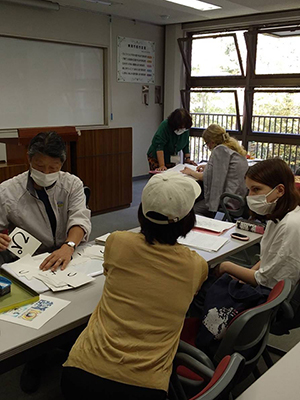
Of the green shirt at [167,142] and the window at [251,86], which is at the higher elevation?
the window at [251,86]

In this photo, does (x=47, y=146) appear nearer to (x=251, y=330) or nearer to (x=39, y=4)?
(x=251, y=330)

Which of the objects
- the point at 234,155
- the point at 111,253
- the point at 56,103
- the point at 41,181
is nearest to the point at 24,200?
the point at 41,181

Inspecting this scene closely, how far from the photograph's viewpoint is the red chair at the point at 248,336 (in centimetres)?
129

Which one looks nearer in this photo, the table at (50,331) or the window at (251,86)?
the table at (50,331)

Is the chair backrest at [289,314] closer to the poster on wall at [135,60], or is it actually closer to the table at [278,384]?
the table at [278,384]

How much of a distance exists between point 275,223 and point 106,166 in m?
3.60

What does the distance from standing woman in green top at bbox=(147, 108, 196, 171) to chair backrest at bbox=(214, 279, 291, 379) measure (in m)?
3.07

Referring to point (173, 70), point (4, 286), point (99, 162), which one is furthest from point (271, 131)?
point (4, 286)

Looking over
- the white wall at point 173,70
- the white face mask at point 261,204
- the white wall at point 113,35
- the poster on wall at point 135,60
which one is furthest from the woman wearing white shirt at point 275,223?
the white wall at point 173,70

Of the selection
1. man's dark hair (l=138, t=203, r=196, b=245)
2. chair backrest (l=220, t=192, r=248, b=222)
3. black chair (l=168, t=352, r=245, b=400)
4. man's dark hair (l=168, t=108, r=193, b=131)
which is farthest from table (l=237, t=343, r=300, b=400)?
man's dark hair (l=168, t=108, r=193, b=131)

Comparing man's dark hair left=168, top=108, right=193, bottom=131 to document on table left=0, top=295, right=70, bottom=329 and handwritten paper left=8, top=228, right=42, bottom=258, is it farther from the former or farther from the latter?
document on table left=0, top=295, right=70, bottom=329

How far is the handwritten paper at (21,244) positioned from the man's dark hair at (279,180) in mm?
1114

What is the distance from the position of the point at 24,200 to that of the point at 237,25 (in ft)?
17.5

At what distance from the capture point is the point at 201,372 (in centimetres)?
126
